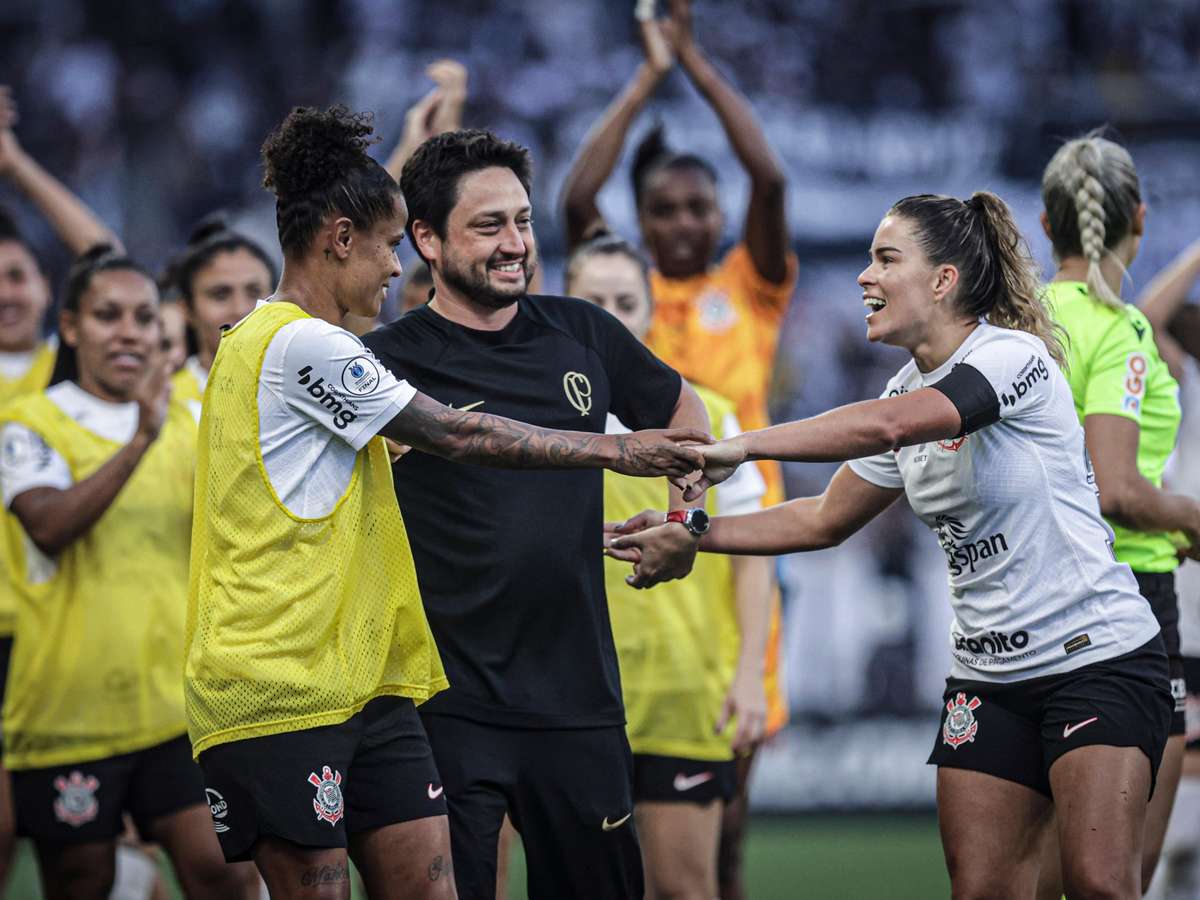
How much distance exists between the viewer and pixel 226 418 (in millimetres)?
4020

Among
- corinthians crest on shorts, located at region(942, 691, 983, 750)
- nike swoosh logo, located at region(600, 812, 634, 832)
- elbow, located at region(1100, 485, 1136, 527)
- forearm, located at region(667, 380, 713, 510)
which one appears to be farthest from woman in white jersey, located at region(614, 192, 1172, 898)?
nike swoosh logo, located at region(600, 812, 634, 832)

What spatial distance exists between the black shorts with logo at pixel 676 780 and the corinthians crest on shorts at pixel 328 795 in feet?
7.13

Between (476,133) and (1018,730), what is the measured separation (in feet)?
7.02

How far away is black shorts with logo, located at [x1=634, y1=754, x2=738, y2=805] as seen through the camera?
19.6 feet

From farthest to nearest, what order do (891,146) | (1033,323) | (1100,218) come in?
1. (891,146)
2. (1100,218)
3. (1033,323)

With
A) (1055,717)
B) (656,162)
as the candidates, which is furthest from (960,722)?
(656,162)

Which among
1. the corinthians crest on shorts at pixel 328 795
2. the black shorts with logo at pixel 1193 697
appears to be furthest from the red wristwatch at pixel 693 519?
the black shorts with logo at pixel 1193 697

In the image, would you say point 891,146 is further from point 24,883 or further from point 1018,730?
point 1018,730

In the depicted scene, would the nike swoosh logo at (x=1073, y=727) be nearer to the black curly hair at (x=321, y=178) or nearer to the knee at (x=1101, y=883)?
the knee at (x=1101, y=883)

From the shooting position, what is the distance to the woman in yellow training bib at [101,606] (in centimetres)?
580

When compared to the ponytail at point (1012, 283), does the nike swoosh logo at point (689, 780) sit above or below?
below

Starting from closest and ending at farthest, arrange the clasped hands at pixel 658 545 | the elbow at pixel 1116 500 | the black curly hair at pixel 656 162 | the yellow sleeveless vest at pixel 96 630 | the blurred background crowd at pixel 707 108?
1. the clasped hands at pixel 658 545
2. the elbow at pixel 1116 500
3. the yellow sleeveless vest at pixel 96 630
4. the black curly hair at pixel 656 162
5. the blurred background crowd at pixel 707 108

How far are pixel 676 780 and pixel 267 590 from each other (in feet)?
8.03

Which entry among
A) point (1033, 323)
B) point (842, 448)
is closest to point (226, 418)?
point (842, 448)
